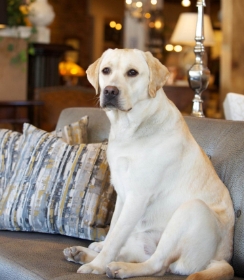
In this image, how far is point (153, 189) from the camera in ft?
6.73

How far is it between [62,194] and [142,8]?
672 cm

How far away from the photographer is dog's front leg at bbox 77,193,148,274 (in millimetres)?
1961

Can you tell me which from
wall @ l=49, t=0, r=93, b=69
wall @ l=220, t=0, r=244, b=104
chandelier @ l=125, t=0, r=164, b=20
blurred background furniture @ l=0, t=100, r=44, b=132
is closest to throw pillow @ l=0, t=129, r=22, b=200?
blurred background furniture @ l=0, t=100, r=44, b=132

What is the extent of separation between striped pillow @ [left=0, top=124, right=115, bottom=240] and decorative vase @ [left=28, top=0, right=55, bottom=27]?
321 cm

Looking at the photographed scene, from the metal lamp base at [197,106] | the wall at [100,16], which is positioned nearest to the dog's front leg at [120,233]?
the metal lamp base at [197,106]

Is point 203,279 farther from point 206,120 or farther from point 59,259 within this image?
point 206,120

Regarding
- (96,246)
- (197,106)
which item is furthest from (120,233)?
(197,106)

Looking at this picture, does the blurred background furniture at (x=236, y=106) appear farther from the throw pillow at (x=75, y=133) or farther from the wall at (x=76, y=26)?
the wall at (x=76, y=26)

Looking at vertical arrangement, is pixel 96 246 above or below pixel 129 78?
below

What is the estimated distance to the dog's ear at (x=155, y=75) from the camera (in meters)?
2.10

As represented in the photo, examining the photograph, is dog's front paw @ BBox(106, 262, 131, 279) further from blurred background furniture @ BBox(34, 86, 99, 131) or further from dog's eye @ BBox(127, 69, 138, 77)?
blurred background furniture @ BBox(34, 86, 99, 131)

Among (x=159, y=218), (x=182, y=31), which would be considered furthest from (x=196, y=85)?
(x=182, y=31)

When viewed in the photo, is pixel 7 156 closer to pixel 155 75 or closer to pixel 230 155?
pixel 155 75

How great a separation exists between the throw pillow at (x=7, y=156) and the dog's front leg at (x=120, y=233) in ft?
2.81
